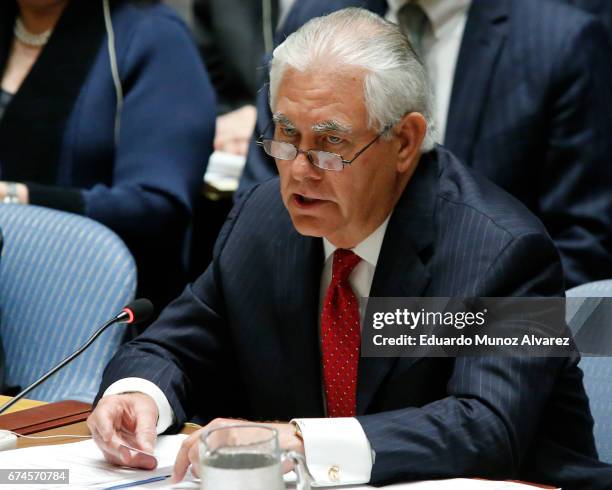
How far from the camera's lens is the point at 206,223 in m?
3.68

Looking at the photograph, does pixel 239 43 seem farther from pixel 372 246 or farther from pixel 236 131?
pixel 372 246

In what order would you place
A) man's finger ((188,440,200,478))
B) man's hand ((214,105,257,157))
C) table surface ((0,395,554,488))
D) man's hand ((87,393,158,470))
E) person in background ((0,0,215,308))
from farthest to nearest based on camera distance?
man's hand ((214,105,257,157)) < person in background ((0,0,215,308)) < table surface ((0,395,554,488)) < man's hand ((87,393,158,470)) < man's finger ((188,440,200,478))

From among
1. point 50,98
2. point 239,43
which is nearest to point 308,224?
point 50,98

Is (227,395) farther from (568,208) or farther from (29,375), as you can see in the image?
(568,208)

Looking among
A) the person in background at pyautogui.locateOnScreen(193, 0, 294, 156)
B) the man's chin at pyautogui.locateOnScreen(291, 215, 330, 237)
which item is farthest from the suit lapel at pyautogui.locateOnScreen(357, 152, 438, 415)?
the person in background at pyautogui.locateOnScreen(193, 0, 294, 156)

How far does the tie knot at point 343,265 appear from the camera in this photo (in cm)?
214

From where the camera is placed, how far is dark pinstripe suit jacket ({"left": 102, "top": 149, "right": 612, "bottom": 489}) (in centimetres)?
184

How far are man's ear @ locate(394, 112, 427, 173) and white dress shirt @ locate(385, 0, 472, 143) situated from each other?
3.52ft

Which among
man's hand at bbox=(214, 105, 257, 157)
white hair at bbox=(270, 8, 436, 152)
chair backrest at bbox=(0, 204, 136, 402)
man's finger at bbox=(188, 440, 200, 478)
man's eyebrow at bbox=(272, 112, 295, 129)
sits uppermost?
white hair at bbox=(270, 8, 436, 152)

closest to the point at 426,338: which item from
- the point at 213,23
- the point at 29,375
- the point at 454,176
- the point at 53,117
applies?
the point at 454,176

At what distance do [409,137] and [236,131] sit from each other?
6.55ft

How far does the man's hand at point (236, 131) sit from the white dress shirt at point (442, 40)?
0.86 metres

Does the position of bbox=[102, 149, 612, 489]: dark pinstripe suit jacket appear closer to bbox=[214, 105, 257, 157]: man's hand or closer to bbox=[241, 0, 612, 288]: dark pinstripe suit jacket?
bbox=[241, 0, 612, 288]: dark pinstripe suit jacket

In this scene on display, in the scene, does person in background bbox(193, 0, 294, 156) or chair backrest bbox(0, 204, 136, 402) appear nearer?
chair backrest bbox(0, 204, 136, 402)
